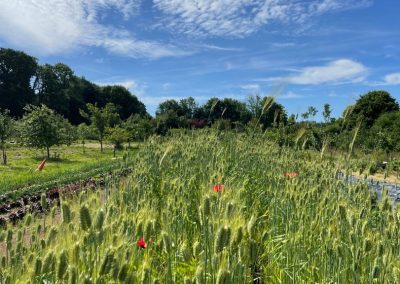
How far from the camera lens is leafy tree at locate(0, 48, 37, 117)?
214 ft

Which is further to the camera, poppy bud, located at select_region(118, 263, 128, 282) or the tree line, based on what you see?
the tree line

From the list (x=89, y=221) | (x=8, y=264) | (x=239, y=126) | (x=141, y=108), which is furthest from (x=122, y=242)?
(x=141, y=108)

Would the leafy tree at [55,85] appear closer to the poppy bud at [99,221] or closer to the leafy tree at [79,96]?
the leafy tree at [79,96]

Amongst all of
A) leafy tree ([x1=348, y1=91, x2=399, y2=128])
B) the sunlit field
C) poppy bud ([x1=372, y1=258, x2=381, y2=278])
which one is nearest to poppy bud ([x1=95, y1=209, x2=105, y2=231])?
the sunlit field

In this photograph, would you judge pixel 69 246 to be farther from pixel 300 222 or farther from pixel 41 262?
pixel 300 222

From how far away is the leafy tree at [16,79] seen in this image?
6531 cm

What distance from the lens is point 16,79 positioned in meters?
68.4

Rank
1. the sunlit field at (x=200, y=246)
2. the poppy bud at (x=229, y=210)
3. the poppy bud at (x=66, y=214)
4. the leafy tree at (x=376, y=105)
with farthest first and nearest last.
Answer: the leafy tree at (x=376, y=105) < the poppy bud at (x=66, y=214) < the poppy bud at (x=229, y=210) < the sunlit field at (x=200, y=246)

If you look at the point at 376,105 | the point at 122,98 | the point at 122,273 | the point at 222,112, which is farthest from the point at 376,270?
the point at 122,98

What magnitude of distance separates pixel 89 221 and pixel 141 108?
263ft

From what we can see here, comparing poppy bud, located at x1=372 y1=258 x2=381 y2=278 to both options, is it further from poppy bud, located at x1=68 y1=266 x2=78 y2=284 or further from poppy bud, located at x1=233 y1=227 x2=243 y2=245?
poppy bud, located at x1=68 y1=266 x2=78 y2=284

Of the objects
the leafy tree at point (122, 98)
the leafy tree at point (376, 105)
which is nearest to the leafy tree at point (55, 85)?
the leafy tree at point (122, 98)

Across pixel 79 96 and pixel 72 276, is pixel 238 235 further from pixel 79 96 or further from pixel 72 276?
pixel 79 96

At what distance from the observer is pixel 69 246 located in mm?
1997
